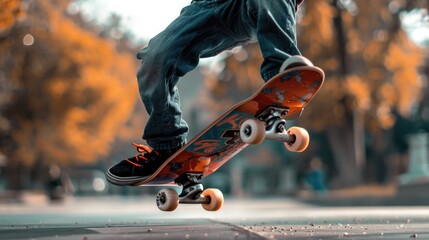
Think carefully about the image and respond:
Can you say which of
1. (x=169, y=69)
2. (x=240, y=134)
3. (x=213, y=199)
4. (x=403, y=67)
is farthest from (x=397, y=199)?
(x=240, y=134)

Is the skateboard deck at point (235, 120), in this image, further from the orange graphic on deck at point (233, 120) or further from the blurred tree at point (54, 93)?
the blurred tree at point (54, 93)

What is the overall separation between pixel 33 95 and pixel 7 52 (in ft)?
11.8

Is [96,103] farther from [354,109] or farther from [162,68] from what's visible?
[162,68]

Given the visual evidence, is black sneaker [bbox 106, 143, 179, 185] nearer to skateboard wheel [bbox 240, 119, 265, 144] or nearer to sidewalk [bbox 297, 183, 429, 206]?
skateboard wheel [bbox 240, 119, 265, 144]

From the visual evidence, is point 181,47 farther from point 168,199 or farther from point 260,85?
point 260,85

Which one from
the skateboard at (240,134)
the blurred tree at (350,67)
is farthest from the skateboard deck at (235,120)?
the blurred tree at (350,67)

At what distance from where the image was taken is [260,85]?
25.3 m

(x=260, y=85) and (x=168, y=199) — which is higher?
(x=260, y=85)

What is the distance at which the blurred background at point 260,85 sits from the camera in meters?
22.1

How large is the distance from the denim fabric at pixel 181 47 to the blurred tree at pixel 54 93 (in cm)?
2201

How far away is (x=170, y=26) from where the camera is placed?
15.6 ft

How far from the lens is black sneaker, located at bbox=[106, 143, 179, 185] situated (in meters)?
4.78

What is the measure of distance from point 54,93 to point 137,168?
89.8ft

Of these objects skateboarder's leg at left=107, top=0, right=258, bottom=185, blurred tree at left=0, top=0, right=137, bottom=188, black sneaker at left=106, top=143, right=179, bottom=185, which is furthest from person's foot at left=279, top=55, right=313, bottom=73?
blurred tree at left=0, top=0, right=137, bottom=188
